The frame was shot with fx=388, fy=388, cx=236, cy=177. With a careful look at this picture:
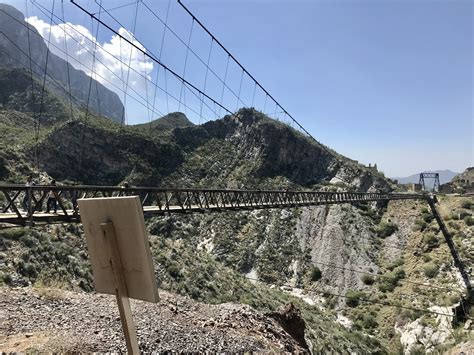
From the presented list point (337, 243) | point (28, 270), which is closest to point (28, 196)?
point (28, 270)

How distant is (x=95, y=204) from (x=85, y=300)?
9.73 m

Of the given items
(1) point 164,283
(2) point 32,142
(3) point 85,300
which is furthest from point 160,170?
(3) point 85,300

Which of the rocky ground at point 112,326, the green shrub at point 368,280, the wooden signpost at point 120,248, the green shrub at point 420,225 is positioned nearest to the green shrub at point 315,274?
the green shrub at point 368,280

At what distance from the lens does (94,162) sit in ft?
179

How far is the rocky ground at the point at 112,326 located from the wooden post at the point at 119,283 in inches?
182

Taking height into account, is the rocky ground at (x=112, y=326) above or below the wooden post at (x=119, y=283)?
below

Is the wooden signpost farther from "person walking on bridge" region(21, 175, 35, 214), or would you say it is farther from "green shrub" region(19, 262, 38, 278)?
"green shrub" region(19, 262, 38, 278)

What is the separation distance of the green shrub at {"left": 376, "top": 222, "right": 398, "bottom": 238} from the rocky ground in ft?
117

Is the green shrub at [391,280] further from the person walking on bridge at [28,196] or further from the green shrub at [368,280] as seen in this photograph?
the person walking on bridge at [28,196]

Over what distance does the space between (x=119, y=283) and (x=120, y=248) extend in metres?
0.29

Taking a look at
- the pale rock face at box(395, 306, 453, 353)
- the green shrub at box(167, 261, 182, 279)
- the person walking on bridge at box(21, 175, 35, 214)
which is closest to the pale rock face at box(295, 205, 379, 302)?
the pale rock face at box(395, 306, 453, 353)

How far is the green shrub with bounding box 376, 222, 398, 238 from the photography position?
44938mm

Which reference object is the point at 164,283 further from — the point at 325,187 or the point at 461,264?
the point at 325,187

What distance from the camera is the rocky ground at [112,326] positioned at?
25.8 feet
